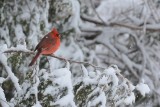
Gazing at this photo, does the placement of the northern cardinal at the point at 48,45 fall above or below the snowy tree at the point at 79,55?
above

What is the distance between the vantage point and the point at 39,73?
4.73m

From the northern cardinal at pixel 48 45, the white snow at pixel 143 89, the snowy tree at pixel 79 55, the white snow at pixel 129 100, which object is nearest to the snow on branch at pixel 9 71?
the snowy tree at pixel 79 55

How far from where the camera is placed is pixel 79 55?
340 inches

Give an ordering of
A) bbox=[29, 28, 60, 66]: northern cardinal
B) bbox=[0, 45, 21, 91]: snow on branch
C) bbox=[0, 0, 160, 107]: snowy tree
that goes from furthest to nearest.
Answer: bbox=[29, 28, 60, 66]: northern cardinal, bbox=[0, 45, 21, 91]: snow on branch, bbox=[0, 0, 160, 107]: snowy tree

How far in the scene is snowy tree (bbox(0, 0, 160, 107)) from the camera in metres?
4.63

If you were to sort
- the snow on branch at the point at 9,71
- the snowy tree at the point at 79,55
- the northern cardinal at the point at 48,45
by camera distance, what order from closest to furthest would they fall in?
the snowy tree at the point at 79,55
the snow on branch at the point at 9,71
the northern cardinal at the point at 48,45

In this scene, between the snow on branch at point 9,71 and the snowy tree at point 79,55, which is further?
the snow on branch at point 9,71

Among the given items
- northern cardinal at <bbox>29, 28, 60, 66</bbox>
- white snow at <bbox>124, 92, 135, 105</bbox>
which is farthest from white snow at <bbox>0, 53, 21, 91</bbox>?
white snow at <bbox>124, 92, 135, 105</bbox>

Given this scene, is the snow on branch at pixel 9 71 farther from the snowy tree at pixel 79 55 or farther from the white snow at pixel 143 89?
Result: the white snow at pixel 143 89

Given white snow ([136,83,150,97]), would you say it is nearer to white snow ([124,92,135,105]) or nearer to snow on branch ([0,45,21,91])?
white snow ([124,92,135,105])

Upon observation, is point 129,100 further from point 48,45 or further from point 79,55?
point 79,55

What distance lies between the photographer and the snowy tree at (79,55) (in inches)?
182

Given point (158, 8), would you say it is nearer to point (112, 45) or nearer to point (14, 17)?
point (112, 45)

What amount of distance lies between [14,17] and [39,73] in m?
2.60
